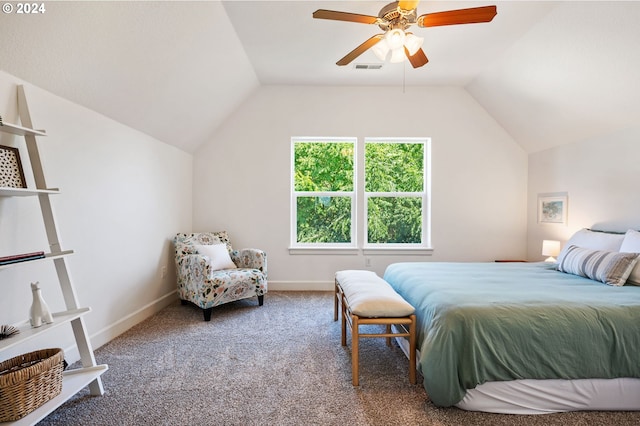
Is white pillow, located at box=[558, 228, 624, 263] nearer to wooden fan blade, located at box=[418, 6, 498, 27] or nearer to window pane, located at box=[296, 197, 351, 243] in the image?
wooden fan blade, located at box=[418, 6, 498, 27]

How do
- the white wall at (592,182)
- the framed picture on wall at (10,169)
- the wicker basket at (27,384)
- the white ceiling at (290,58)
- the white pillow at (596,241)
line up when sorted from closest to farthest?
the wicker basket at (27,384)
the framed picture on wall at (10,169)
the white ceiling at (290,58)
the white pillow at (596,241)
the white wall at (592,182)

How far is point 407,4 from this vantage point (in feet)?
5.96

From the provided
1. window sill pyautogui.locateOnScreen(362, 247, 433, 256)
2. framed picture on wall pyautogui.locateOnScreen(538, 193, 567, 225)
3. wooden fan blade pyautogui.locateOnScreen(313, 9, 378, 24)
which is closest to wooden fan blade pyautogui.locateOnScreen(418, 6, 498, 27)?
wooden fan blade pyautogui.locateOnScreen(313, 9, 378, 24)

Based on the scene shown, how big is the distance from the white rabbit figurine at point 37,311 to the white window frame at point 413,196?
10.6 ft

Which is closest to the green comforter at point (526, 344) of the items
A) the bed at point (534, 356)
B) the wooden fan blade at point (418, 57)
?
the bed at point (534, 356)

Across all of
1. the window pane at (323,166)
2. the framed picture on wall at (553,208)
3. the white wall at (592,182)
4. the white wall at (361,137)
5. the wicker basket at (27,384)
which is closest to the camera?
the wicker basket at (27,384)

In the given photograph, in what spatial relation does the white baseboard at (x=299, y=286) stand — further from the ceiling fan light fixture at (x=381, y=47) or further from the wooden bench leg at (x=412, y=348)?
the ceiling fan light fixture at (x=381, y=47)

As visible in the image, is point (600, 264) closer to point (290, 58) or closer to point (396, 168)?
point (396, 168)

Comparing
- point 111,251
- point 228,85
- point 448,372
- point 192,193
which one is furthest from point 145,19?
point 448,372

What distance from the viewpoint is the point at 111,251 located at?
8.48 ft

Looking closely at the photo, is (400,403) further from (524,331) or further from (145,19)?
(145,19)

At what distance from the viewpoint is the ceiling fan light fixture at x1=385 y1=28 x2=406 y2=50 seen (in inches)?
77.4

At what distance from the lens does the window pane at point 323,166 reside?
420cm

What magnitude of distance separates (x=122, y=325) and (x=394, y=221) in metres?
3.30
